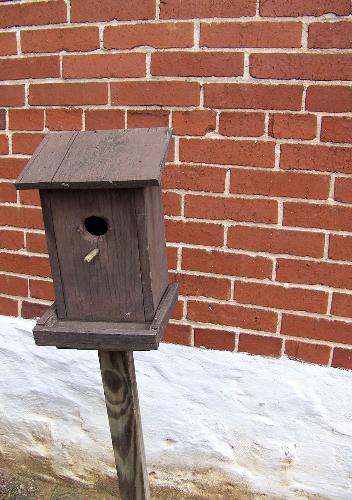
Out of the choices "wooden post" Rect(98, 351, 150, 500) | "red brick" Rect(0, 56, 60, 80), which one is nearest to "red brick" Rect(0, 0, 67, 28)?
"red brick" Rect(0, 56, 60, 80)

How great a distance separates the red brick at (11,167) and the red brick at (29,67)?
12.2 inches

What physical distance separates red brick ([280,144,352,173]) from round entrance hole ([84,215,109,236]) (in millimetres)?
697

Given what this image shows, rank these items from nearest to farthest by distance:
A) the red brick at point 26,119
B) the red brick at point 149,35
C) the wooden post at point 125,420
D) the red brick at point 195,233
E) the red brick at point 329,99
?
the wooden post at point 125,420 < the red brick at point 329,99 < the red brick at point 149,35 < the red brick at point 195,233 < the red brick at point 26,119

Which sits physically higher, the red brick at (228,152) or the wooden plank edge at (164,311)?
the red brick at (228,152)

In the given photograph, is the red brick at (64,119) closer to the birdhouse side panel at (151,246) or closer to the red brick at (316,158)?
the birdhouse side panel at (151,246)

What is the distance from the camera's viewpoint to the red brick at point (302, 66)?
5.36 feet

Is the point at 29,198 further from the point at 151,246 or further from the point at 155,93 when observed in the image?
the point at 151,246

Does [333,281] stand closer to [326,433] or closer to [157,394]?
[326,433]

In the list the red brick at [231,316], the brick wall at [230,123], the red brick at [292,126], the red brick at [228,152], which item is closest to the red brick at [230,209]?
the brick wall at [230,123]

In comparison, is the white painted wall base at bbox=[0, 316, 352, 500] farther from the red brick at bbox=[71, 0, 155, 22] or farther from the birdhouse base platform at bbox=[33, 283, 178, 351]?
the red brick at bbox=[71, 0, 155, 22]

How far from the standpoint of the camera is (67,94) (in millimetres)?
1915

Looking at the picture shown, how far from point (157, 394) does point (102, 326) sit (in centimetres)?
80

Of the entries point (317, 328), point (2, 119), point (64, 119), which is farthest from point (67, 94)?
point (317, 328)

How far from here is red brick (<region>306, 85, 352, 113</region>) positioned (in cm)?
165
